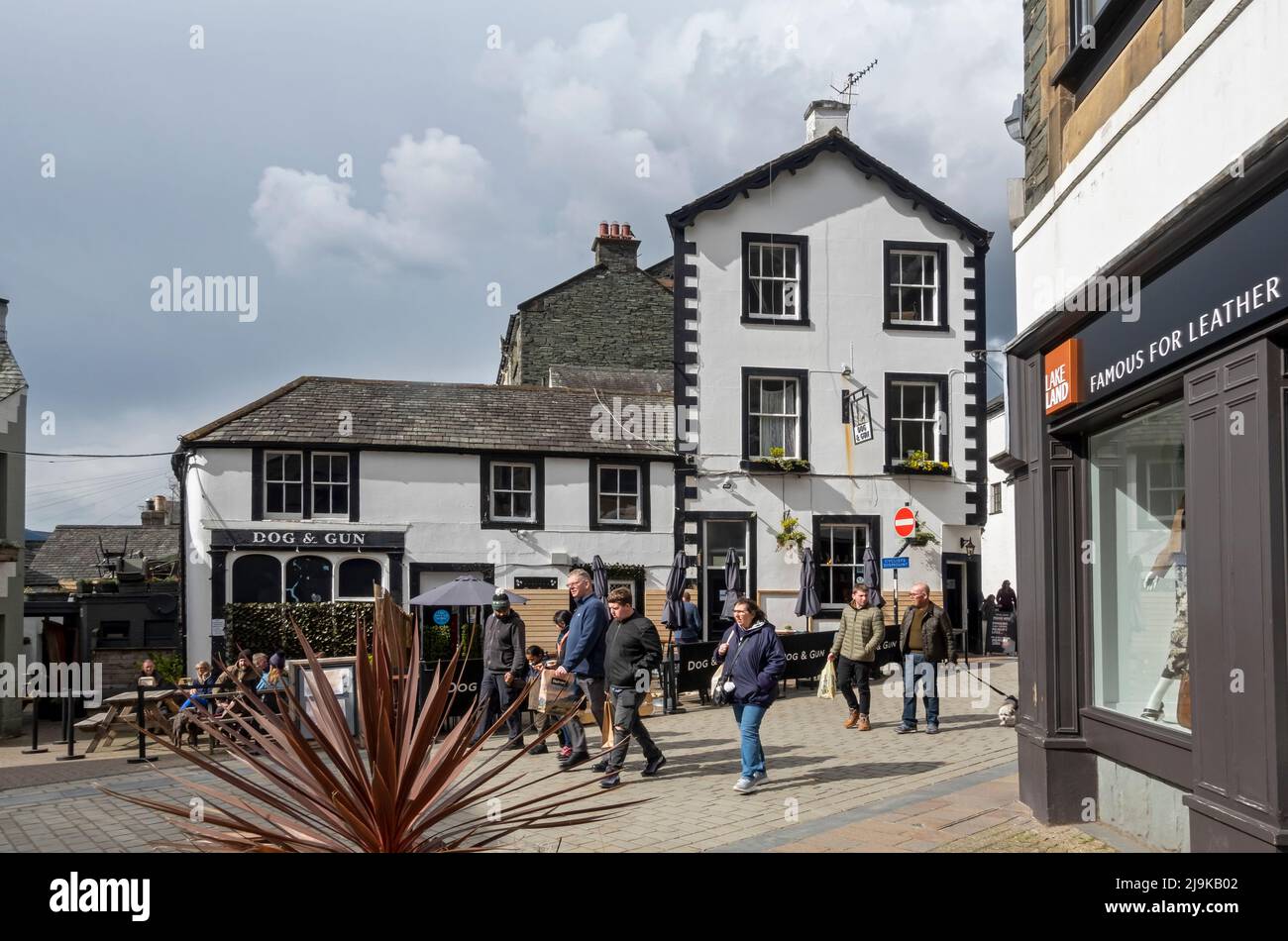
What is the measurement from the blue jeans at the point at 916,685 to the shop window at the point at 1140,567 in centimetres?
528

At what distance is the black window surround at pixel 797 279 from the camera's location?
81.1 ft

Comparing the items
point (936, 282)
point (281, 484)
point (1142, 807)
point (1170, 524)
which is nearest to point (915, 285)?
point (936, 282)

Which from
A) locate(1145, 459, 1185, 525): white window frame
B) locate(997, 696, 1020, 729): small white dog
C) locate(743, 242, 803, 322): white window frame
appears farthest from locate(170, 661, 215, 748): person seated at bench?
locate(743, 242, 803, 322): white window frame

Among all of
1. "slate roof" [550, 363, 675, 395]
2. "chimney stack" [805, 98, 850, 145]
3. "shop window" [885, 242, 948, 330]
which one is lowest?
"slate roof" [550, 363, 675, 395]

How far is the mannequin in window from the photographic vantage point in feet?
23.3

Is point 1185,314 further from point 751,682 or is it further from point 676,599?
point 676,599

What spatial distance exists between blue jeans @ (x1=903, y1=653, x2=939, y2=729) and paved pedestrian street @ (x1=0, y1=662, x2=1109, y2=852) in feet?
0.96

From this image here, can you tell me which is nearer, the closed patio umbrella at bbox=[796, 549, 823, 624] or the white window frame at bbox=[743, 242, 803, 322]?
the closed patio umbrella at bbox=[796, 549, 823, 624]

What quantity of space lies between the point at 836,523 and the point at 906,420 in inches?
107

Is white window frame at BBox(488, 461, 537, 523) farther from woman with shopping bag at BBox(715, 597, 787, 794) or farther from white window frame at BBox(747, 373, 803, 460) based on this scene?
woman with shopping bag at BBox(715, 597, 787, 794)

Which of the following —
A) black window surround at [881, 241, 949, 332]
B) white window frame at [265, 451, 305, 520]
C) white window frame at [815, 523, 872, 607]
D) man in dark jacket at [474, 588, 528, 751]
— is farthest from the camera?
black window surround at [881, 241, 949, 332]

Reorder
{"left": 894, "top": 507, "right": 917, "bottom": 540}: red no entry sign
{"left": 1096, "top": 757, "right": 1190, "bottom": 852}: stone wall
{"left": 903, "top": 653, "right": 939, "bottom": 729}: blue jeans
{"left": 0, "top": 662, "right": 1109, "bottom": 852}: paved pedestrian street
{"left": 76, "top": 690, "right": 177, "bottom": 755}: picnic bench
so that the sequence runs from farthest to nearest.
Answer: {"left": 894, "top": 507, "right": 917, "bottom": 540}: red no entry sign < {"left": 76, "top": 690, "right": 177, "bottom": 755}: picnic bench < {"left": 903, "top": 653, "right": 939, "bottom": 729}: blue jeans < {"left": 0, "top": 662, "right": 1109, "bottom": 852}: paved pedestrian street < {"left": 1096, "top": 757, "right": 1190, "bottom": 852}: stone wall

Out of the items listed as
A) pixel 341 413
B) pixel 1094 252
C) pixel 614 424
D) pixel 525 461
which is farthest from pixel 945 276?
pixel 1094 252

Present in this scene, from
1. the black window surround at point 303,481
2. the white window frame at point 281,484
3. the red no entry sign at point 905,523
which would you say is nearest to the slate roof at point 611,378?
the black window surround at point 303,481
